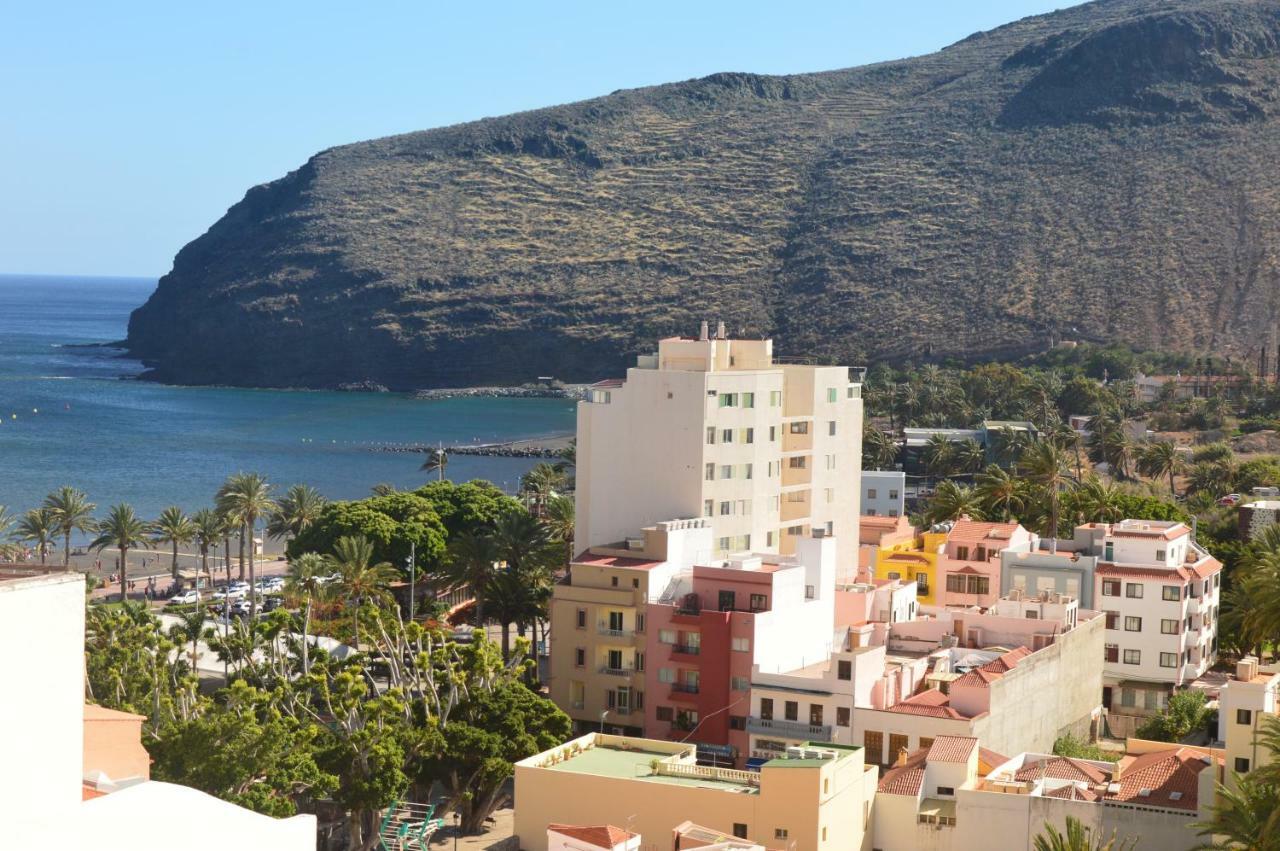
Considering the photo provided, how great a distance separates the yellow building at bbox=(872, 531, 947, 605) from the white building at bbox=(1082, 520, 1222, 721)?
21.4 feet

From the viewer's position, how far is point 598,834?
3697 centimetres

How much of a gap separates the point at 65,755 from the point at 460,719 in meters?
26.7

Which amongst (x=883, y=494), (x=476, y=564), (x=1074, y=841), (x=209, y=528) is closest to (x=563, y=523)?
(x=476, y=564)

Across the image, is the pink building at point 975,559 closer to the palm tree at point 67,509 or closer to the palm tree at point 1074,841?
the palm tree at point 1074,841

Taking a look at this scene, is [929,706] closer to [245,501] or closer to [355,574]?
[355,574]

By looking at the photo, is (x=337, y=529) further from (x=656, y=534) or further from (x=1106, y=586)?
(x=1106, y=586)

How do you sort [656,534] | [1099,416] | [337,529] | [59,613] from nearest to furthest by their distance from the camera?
[59,613]
[656,534]
[337,529]
[1099,416]

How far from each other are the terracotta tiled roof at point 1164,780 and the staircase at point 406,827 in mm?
15400

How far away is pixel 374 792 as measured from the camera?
42094 millimetres

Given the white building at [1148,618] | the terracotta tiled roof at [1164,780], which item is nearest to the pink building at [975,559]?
the white building at [1148,618]

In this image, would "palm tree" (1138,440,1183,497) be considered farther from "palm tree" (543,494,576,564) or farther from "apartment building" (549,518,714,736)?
"apartment building" (549,518,714,736)

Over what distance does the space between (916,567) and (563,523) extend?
13505mm

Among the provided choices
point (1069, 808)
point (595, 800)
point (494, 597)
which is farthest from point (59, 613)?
point (494, 597)

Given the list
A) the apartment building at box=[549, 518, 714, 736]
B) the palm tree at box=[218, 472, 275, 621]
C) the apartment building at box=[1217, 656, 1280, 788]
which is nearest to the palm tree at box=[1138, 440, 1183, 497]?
the palm tree at box=[218, 472, 275, 621]
